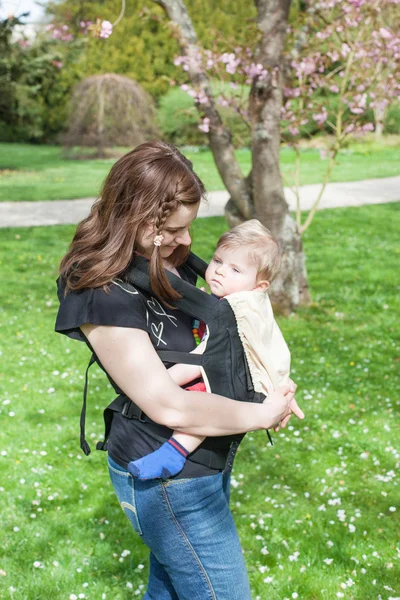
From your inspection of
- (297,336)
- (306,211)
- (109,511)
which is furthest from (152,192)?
(306,211)

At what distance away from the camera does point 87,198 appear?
16094 mm

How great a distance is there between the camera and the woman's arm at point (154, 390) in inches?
75.0

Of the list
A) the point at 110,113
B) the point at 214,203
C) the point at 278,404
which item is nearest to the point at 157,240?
the point at 278,404

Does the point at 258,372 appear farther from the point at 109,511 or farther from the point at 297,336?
the point at 297,336

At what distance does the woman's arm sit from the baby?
8 cm

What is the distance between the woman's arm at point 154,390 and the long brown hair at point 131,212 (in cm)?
15

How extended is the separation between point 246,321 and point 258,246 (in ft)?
1.13

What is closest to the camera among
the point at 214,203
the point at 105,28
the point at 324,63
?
the point at 105,28

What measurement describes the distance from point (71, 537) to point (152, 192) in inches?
107

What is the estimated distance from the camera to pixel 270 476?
4805mm

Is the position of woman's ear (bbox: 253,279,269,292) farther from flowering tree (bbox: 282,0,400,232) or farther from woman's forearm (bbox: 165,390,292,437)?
flowering tree (bbox: 282,0,400,232)

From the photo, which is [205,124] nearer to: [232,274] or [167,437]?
[232,274]

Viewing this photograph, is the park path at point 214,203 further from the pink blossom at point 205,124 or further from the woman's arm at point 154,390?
the woman's arm at point 154,390

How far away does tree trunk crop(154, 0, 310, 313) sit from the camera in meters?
7.13
